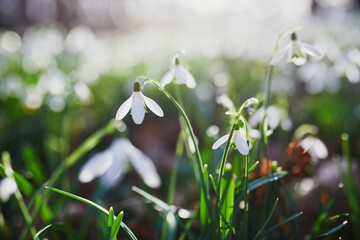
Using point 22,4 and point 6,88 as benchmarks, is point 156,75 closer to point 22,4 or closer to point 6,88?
point 6,88

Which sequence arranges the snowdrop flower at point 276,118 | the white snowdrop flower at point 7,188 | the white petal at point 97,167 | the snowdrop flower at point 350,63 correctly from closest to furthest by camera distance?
the white snowdrop flower at point 7,188 < the white petal at point 97,167 < the snowdrop flower at point 276,118 < the snowdrop flower at point 350,63

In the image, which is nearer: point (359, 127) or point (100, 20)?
point (359, 127)

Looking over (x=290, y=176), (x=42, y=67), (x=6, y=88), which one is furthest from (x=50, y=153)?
(x=290, y=176)

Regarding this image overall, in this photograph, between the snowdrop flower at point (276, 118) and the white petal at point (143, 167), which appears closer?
the white petal at point (143, 167)

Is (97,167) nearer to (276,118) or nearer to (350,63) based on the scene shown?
(276,118)

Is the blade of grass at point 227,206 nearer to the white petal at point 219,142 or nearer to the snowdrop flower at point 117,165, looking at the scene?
the white petal at point 219,142

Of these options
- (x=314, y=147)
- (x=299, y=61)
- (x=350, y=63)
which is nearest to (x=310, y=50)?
(x=299, y=61)

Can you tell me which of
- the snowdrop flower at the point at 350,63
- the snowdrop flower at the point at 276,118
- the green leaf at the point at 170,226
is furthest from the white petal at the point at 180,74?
the snowdrop flower at the point at 350,63

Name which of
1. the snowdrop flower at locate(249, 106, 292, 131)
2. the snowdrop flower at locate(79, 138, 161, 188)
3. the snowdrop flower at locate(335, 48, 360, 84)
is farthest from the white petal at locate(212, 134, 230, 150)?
the snowdrop flower at locate(335, 48, 360, 84)
